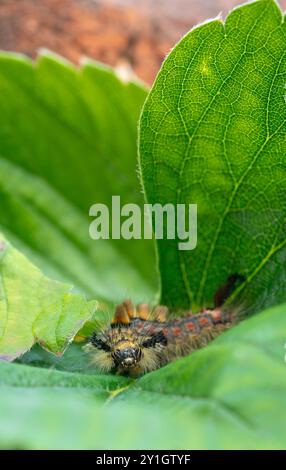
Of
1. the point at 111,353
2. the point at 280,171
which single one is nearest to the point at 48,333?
the point at 111,353

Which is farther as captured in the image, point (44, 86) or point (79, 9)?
point (79, 9)

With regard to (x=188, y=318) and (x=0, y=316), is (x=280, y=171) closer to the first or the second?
(x=188, y=318)

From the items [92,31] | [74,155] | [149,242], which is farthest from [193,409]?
[92,31]

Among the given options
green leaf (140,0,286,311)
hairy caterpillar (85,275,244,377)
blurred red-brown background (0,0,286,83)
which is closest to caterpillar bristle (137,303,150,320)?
hairy caterpillar (85,275,244,377)

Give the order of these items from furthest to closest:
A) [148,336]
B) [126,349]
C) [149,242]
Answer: [149,242] → [148,336] → [126,349]

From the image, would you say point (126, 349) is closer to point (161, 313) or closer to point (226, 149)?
point (161, 313)

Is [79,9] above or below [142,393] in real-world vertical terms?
above

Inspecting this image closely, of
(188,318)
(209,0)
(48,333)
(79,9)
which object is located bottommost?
(48,333)

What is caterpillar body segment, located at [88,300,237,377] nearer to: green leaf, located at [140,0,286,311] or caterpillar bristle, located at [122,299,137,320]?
caterpillar bristle, located at [122,299,137,320]
